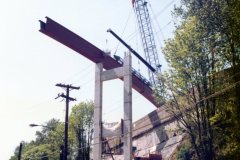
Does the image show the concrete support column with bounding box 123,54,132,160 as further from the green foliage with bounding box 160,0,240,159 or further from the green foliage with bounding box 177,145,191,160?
the green foliage with bounding box 177,145,191,160

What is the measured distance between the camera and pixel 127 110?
89.7ft

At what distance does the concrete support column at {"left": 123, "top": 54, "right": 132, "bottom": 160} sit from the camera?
26.0m

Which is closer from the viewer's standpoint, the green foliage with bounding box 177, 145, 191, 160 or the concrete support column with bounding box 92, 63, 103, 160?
the concrete support column with bounding box 92, 63, 103, 160

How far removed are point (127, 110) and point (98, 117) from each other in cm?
363

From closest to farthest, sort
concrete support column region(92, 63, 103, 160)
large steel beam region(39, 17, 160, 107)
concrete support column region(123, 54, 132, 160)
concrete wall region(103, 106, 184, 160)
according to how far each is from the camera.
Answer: concrete support column region(123, 54, 132, 160)
concrete support column region(92, 63, 103, 160)
large steel beam region(39, 17, 160, 107)
concrete wall region(103, 106, 184, 160)

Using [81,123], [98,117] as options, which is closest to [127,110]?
[98,117]

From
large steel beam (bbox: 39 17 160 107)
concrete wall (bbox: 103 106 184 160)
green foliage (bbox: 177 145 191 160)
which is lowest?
green foliage (bbox: 177 145 191 160)

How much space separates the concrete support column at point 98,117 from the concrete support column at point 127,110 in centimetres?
310

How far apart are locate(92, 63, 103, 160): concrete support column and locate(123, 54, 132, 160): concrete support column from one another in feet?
10.2

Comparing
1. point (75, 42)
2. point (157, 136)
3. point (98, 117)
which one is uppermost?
point (75, 42)

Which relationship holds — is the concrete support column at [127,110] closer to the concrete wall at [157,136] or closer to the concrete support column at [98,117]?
the concrete support column at [98,117]

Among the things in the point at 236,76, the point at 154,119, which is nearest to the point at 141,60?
the point at 154,119

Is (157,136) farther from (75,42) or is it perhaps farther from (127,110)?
(75,42)

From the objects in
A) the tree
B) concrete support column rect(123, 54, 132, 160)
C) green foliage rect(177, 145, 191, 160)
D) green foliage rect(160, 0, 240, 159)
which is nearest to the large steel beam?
concrete support column rect(123, 54, 132, 160)
